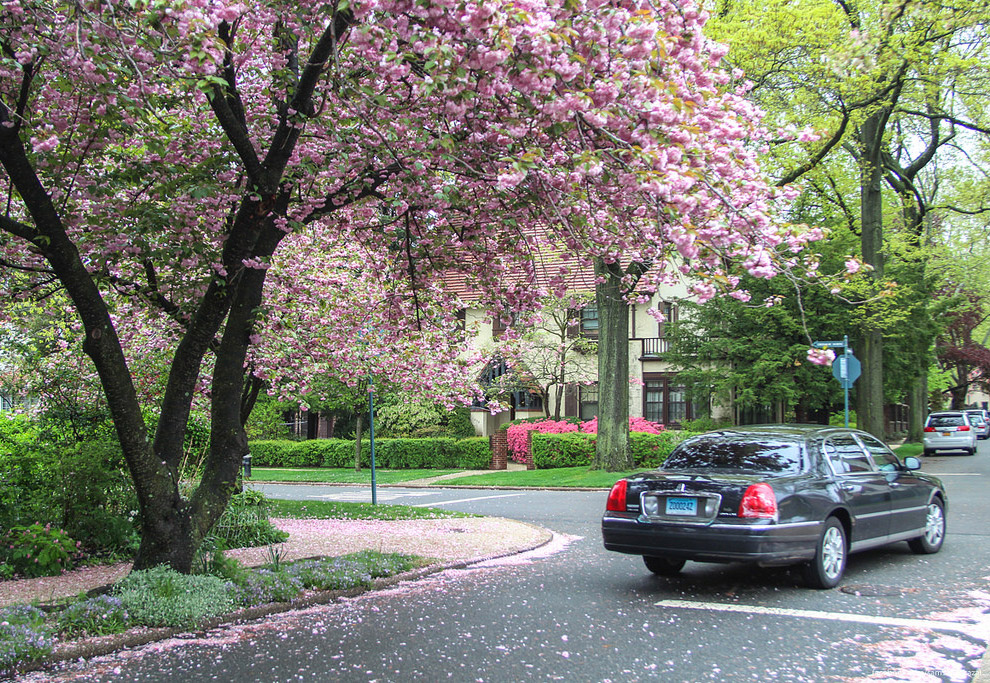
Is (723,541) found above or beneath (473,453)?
above

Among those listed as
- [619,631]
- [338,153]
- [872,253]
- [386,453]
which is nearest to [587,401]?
[386,453]

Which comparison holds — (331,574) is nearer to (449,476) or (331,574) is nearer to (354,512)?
(354,512)

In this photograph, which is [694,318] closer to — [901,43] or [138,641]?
[901,43]

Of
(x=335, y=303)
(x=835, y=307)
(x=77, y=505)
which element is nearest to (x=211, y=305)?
(x=77, y=505)

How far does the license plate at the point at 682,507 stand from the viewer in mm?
7109

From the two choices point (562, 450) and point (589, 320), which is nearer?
point (562, 450)

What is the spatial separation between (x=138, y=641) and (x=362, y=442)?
26.4 meters

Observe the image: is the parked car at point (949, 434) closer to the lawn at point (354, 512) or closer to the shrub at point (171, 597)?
the lawn at point (354, 512)

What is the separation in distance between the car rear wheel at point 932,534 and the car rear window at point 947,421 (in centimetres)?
2620

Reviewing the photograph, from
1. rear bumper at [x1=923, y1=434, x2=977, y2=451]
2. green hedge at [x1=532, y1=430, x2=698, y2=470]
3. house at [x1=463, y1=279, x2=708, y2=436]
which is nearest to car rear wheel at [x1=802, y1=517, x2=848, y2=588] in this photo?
green hedge at [x1=532, y1=430, x2=698, y2=470]

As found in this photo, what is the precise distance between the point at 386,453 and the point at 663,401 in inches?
488

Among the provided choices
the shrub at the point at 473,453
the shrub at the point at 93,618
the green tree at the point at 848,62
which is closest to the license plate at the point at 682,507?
the shrub at the point at 93,618

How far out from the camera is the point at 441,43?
521cm

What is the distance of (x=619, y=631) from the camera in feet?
19.6
